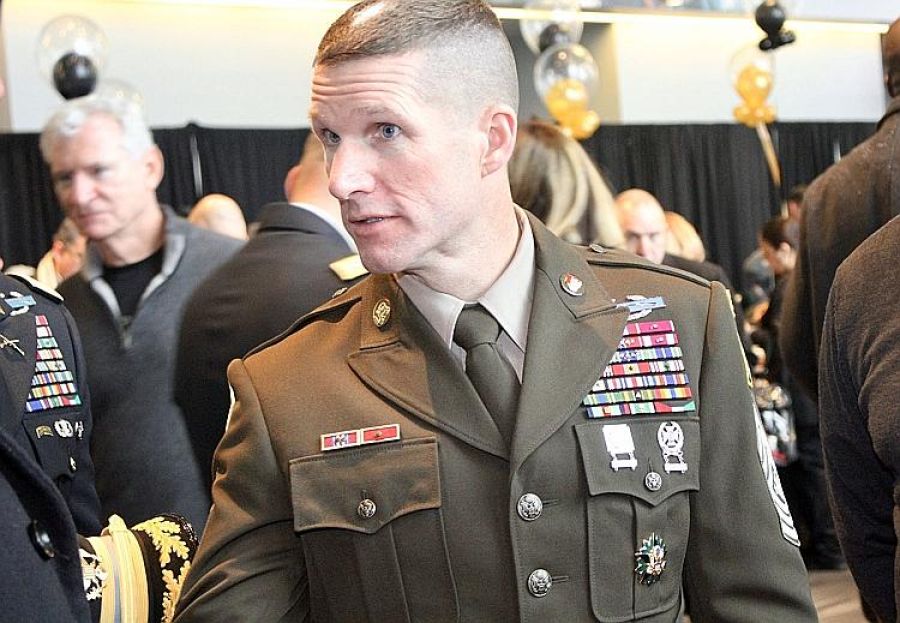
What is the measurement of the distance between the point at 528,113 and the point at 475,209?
496 inches

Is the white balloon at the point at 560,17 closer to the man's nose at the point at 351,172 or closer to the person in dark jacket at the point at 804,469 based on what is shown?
the person in dark jacket at the point at 804,469

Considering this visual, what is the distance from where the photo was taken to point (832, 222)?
3.38m

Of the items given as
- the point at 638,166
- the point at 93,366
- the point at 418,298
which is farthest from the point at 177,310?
the point at 638,166

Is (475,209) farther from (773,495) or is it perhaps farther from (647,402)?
(773,495)

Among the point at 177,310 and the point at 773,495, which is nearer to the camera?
the point at 773,495

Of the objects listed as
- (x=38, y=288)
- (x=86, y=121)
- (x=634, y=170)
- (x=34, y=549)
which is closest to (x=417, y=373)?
(x=34, y=549)

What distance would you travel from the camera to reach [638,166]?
45.0 ft

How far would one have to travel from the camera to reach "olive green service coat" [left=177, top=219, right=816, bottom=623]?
1767mm

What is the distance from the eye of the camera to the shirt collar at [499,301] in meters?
1.87

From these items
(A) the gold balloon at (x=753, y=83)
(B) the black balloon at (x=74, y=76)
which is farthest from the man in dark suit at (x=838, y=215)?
(A) the gold balloon at (x=753, y=83)

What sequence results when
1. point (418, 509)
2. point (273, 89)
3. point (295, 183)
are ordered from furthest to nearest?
point (273, 89), point (295, 183), point (418, 509)

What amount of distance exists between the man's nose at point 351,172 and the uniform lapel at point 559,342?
11.9 inches

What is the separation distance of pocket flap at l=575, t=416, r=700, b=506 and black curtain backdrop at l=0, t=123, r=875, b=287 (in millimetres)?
9497

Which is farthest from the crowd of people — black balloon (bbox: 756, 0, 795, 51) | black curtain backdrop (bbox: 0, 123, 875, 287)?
black curtain backdrop (bbox: 0, 123, 875, 287)
